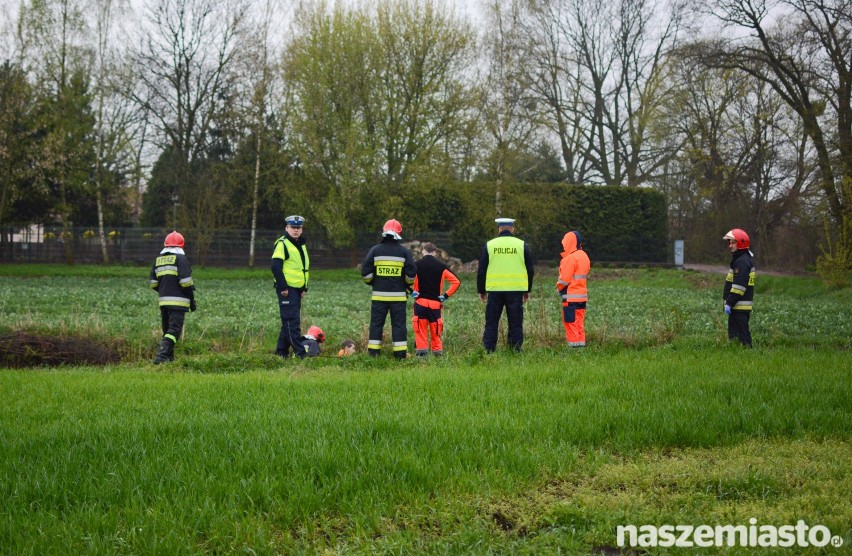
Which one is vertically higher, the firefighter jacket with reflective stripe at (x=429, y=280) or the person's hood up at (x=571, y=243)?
the person's hood up at (x=571, y=243)

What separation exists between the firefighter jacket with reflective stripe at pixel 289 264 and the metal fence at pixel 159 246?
30423 millimetres

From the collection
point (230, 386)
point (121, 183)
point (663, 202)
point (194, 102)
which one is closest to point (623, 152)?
point (663, 202)

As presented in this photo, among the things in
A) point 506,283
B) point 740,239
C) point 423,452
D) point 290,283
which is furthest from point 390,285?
point 423,452

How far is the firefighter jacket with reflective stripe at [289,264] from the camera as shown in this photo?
492 inches

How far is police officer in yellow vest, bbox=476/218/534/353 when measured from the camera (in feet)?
40.9

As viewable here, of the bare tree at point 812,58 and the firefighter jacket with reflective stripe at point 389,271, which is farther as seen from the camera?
the bare tree at point 812,58

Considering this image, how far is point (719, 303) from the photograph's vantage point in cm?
2339

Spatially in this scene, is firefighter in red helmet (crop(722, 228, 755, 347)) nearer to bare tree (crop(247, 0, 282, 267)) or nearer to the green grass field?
the green grass field

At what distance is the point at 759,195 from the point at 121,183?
41192 millimetres

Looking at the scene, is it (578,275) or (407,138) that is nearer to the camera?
(578,275)

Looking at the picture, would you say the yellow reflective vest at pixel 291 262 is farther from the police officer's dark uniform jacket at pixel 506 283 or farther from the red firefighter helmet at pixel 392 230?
the police officer's dark uniform jacket at pixel 506 283

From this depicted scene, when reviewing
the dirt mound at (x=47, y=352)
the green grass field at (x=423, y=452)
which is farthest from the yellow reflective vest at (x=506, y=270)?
the dirt mound at (x=47, y=352)

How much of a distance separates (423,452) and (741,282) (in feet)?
28.5

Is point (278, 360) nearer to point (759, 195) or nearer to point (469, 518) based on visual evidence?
point (469, 518)
